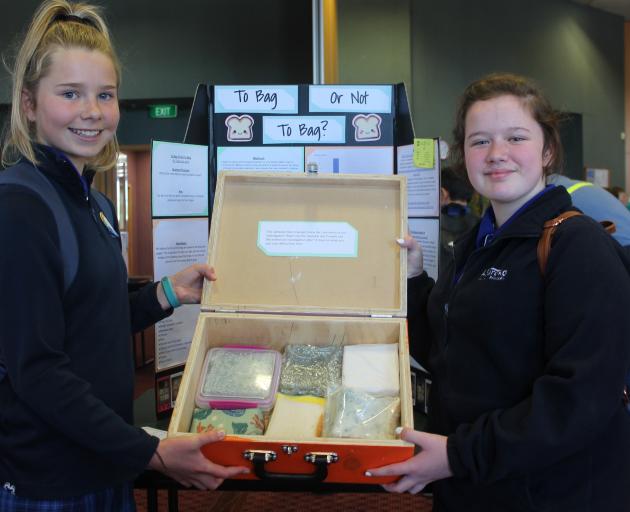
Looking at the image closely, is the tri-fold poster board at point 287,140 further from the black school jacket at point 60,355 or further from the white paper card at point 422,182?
the black school jacket at point 60,355

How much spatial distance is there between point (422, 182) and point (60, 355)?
1.52 m

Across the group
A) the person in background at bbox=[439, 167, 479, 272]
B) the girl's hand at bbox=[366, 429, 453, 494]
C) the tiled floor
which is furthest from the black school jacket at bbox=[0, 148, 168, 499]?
the person in background at bbox=[439, 167, 479, 272]

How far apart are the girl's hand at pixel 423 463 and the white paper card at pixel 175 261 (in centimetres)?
124

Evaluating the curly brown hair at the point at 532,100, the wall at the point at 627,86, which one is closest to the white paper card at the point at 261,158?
the curly brown hair at the point at 532,100

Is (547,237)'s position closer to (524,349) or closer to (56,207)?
(524,349)

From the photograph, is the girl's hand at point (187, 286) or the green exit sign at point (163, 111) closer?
the girl's hand at point (187, 286)

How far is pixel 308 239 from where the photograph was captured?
1.61m

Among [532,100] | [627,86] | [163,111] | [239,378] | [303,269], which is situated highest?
[627,86]

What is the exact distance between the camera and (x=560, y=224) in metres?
1.07

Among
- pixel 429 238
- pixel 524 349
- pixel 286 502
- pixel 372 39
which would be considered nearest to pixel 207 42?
pixel 372 39

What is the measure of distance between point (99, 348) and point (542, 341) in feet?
2.91

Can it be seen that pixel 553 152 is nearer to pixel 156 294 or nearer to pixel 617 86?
pixel 156 294

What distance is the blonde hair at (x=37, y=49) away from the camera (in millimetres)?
1108

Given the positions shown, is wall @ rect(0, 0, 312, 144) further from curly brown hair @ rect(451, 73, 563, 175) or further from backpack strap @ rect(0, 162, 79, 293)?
backpack strap @ rect(0, 162, 79, 293)
